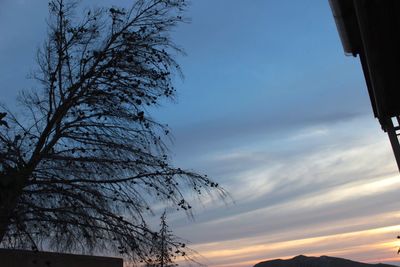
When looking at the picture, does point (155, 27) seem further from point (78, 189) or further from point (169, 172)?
point (78, 189)

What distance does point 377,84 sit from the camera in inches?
291

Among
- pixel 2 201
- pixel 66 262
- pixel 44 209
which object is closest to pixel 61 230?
pixel 44 209

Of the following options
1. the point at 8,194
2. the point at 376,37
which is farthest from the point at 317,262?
the point at 376,37

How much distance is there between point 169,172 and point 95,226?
1852mm

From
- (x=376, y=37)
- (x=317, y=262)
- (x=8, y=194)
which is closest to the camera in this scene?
(x=376, y=37)

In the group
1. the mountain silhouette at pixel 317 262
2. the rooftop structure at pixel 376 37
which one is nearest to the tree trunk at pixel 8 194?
the rooftop structure at pixel 376 37

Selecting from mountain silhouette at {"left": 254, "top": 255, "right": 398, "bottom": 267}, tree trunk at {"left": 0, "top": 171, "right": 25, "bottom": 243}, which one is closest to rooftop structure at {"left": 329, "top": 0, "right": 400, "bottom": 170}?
tree trunk at {"left": 0, "top": 171, "right": 25, "bottom": 243}

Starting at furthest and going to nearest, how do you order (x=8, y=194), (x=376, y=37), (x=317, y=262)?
Result: 1. (x=317, y=262)
2. (x=8, y=194)
3. (x=376, y=37)

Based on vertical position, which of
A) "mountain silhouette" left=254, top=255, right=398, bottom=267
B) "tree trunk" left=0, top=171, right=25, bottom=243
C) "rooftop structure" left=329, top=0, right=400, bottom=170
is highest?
"mountain silhouette" left=254, top=255, right=398, bottom=267

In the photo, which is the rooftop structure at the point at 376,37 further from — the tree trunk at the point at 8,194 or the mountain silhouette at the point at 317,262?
the mountain silhouette at the point at 317,262

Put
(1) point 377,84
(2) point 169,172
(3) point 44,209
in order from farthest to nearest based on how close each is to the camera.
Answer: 1. (2) point 169,172
2. (3) point 44,209
3. (1) point 377,84

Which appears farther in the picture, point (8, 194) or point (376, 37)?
point (8, 194)

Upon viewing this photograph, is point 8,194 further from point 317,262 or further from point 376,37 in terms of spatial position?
point 317,262

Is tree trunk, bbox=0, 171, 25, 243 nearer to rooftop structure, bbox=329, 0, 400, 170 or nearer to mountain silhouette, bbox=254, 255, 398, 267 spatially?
rooftop structure, bbox=329, 0, 400, 170
